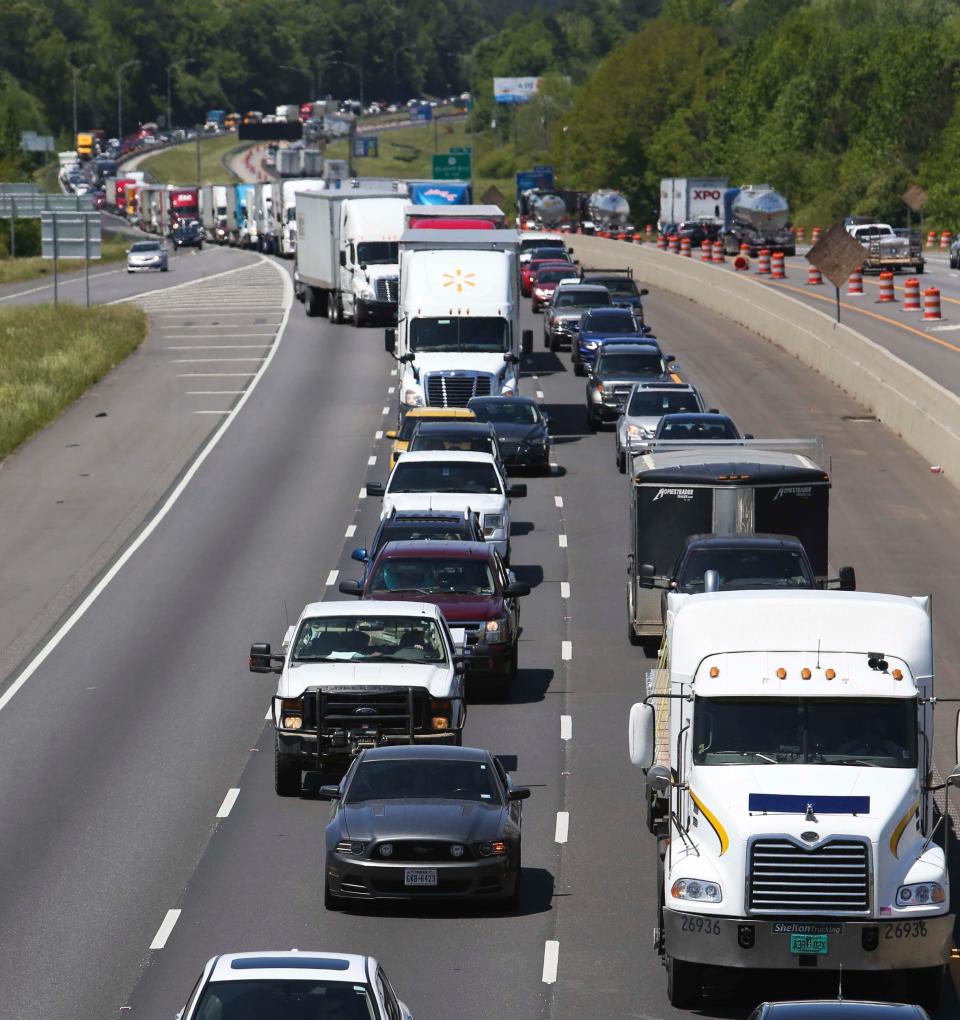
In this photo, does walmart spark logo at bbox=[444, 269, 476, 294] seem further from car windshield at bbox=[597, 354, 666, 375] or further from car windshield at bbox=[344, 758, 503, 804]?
car windshield at bbox=[344, 758, 503, 804]

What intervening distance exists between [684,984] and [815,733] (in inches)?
84.9

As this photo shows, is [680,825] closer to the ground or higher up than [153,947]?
higher up

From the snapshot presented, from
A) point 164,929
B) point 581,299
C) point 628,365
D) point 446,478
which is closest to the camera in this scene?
point 164,929

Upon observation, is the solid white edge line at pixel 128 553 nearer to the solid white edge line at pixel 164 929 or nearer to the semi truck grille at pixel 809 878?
the solid white edge line at pixel 164 929

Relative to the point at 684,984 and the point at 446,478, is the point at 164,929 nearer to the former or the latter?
the point at 684,984

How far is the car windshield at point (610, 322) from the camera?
57.0 m

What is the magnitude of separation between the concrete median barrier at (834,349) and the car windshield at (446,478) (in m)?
10.6

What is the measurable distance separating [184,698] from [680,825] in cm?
1219

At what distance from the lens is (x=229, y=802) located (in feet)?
72.9

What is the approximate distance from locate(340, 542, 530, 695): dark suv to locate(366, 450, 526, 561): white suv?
582 centimetres

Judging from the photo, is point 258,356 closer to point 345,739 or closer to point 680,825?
point 345,739

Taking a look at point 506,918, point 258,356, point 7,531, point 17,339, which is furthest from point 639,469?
point 17,339

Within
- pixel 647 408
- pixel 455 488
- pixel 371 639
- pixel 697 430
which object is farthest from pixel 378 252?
pixel 371 639

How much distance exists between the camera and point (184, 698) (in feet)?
88.2
